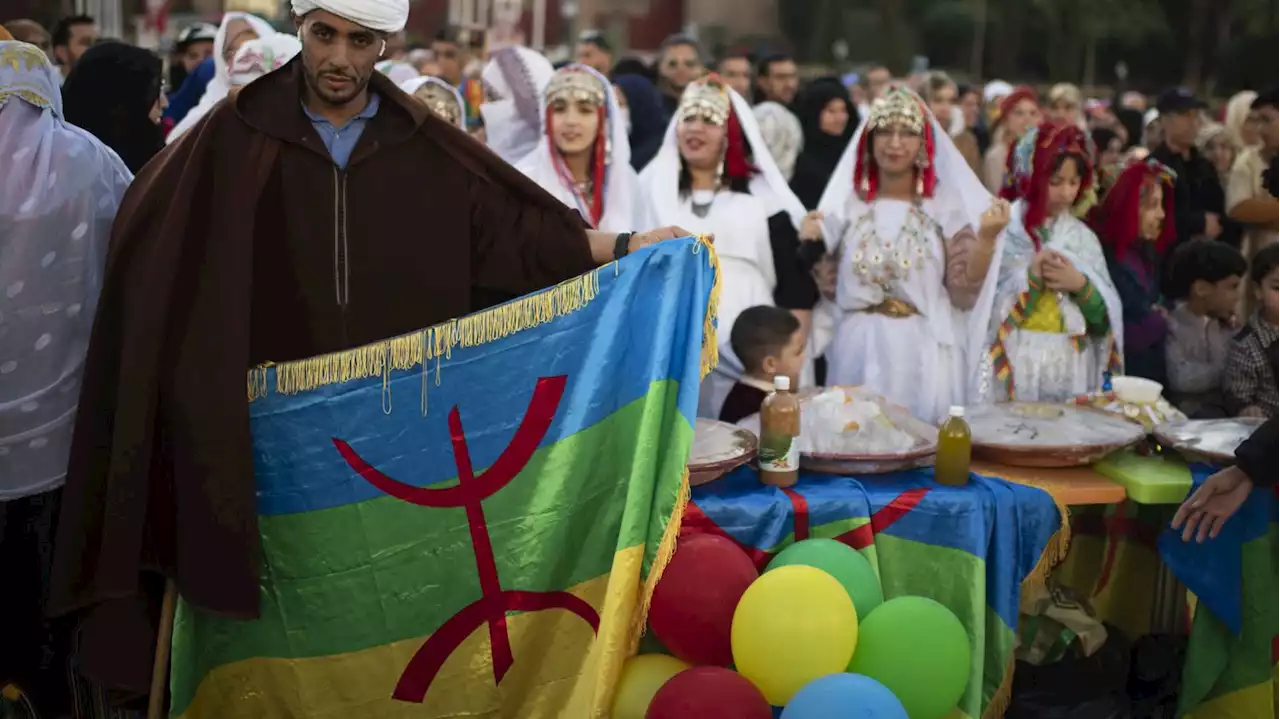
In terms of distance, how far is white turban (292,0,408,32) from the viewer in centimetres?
279

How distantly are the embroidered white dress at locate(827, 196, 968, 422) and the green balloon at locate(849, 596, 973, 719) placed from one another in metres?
1.67

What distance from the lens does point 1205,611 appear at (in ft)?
11.3

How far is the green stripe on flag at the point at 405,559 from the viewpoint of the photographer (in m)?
2.99

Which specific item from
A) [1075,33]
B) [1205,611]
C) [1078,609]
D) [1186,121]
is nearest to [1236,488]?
[1205,611]

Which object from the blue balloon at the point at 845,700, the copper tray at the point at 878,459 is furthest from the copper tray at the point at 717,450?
the blue balloon at the point at 845,700

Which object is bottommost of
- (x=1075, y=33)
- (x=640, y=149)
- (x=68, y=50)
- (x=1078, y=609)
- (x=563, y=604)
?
(x=1078, y=609)

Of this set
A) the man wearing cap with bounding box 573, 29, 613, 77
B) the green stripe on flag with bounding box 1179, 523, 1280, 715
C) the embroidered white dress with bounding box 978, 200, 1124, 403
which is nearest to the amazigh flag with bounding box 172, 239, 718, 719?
the green stripe on flag with bounding box 1179, 523, 1280, 715

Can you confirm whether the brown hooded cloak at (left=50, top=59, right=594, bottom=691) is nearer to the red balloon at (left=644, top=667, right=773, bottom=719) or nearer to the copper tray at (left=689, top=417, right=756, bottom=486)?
the copper tray at (left=689, top=417, right=756, bottom=486)

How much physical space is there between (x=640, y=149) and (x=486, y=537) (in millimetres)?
3902

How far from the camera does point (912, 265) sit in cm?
451

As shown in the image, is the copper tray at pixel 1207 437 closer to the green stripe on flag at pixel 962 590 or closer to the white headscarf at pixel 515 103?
the green stripe on flag at pixel 962 590

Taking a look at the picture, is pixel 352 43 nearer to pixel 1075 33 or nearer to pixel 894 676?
pixel 894 676

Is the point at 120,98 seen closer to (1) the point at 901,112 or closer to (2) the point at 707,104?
(2) the point at 707,104

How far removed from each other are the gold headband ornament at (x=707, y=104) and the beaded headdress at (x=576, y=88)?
0.33 meters
